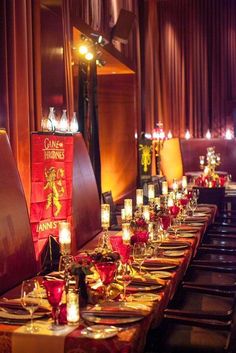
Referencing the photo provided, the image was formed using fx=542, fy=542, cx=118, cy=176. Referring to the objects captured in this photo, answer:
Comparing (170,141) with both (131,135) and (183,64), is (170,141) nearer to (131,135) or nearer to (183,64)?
(131,135)

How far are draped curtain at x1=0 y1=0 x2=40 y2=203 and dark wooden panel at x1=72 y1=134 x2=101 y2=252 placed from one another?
451 millimetres

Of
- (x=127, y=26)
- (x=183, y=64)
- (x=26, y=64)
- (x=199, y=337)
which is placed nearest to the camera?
(x=199, y=337)

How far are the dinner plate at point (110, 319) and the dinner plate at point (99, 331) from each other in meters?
0.04

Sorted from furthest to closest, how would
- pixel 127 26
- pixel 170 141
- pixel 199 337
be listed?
pixel 170 141
pixel 127 26
pixel 199 337

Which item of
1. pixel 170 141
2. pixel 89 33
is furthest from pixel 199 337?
pixel 170 141

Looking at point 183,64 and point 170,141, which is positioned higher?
point 183,64

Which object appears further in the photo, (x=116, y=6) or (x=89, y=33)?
(x=116, y=6)

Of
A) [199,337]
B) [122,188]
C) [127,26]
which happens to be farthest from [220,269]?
[122,188]

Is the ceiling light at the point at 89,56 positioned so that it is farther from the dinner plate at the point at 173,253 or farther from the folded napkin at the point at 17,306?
the folded napkin at the point at 17,306

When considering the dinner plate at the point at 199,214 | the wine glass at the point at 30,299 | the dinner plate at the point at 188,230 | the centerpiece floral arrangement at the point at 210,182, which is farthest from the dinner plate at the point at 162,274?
the centerpiece floral arrangement at the point at 210,182

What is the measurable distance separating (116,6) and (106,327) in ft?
20.8

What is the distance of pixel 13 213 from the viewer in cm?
292

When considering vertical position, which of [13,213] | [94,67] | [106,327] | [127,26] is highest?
[127,26]

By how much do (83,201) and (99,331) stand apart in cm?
251
